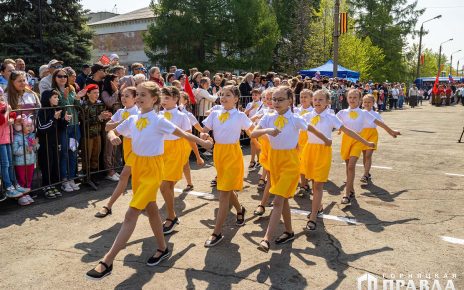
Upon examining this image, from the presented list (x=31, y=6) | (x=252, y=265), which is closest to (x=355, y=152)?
(x=252, y=265)

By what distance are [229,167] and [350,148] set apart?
8.64 feet

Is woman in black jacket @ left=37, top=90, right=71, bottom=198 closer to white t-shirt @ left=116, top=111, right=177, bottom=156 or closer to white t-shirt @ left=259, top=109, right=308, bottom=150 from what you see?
white t-shirt @ left=116, top=111, right=177, bottom=156

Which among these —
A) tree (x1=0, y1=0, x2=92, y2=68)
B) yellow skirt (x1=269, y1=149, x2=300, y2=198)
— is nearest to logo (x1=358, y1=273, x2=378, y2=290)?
yellow skirt (x1=269, y1=149, x2=300, y2=198)

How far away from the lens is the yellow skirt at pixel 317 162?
5.28 m

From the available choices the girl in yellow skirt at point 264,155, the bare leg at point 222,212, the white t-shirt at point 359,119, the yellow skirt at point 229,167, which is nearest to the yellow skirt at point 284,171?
the girl in yellow skirt at point 264,155

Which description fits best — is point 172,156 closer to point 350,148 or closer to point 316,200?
point 316,200

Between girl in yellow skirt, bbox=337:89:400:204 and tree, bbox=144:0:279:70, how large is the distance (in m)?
28.5

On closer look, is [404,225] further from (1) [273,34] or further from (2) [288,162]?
(1) [273,34]

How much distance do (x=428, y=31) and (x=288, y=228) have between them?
5576cm

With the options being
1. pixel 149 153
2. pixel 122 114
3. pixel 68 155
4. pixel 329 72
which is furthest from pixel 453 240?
pixel 329 72

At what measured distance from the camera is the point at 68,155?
691 centimetres

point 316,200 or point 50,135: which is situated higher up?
point 50,135

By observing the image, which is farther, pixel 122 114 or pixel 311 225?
pixel 122 114

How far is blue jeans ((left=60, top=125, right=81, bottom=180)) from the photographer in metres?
6.80
